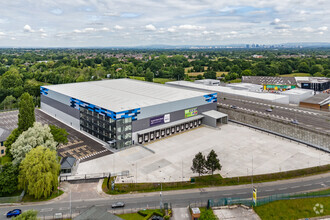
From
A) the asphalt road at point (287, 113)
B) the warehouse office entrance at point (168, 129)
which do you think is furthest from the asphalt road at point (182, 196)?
the asphalt road at point (287, 113)

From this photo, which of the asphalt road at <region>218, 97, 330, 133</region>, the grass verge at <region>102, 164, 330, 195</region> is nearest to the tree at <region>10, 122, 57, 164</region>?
the grass verge at <region>102, 164, 330, 195</region>

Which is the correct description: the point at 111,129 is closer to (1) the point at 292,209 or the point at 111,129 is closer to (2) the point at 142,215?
(2) the point at 142,215

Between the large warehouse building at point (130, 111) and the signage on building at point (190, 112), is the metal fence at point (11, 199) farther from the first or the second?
the signage on building at point (190, 112)

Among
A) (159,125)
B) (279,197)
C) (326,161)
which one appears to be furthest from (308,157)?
(159,125)

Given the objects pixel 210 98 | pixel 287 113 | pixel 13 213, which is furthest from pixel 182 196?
pixel 287 113

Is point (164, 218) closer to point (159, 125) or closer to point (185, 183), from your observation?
point (185, 183)

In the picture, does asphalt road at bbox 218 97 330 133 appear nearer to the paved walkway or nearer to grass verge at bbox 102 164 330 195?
grass verge at bbox 102 164 330 195
